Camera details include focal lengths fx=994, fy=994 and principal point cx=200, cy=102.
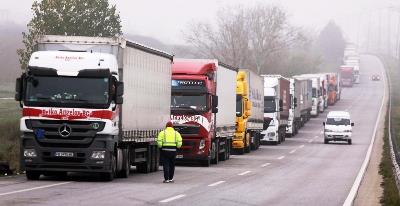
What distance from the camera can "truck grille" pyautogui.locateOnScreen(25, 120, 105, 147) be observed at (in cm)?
2478

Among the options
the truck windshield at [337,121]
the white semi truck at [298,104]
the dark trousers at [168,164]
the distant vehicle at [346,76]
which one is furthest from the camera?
the distant vehicle at [346,76]

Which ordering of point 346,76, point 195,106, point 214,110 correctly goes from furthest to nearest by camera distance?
point 346,76 < point 214,110 < point 195,106

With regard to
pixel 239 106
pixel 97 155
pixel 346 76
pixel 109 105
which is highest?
pixel 346 76

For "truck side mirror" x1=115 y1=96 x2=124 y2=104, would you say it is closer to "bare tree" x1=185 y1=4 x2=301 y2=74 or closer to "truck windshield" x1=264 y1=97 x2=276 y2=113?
"truck windshield" x1=264 y1=97 x2=276 y2=113

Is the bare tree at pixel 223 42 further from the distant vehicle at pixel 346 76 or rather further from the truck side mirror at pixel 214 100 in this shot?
the truck side mirror at pixel 214 100

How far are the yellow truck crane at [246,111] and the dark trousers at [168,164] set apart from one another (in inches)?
733

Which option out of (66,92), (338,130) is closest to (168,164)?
(66,92)

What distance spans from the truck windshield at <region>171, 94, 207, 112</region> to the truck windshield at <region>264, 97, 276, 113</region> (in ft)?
72.5

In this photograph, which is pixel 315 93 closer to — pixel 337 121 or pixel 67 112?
pixel 337 121

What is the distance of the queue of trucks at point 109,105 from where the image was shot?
24.8 meters

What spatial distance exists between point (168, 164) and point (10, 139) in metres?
21.3

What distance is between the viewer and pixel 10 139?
151ft

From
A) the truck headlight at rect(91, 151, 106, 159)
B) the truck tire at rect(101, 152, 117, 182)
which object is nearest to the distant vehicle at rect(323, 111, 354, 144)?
the truck tire at rect(101, 152, 117, 182)

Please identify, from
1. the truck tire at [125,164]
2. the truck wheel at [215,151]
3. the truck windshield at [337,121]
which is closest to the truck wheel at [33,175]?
the truck tire at [125,164]
